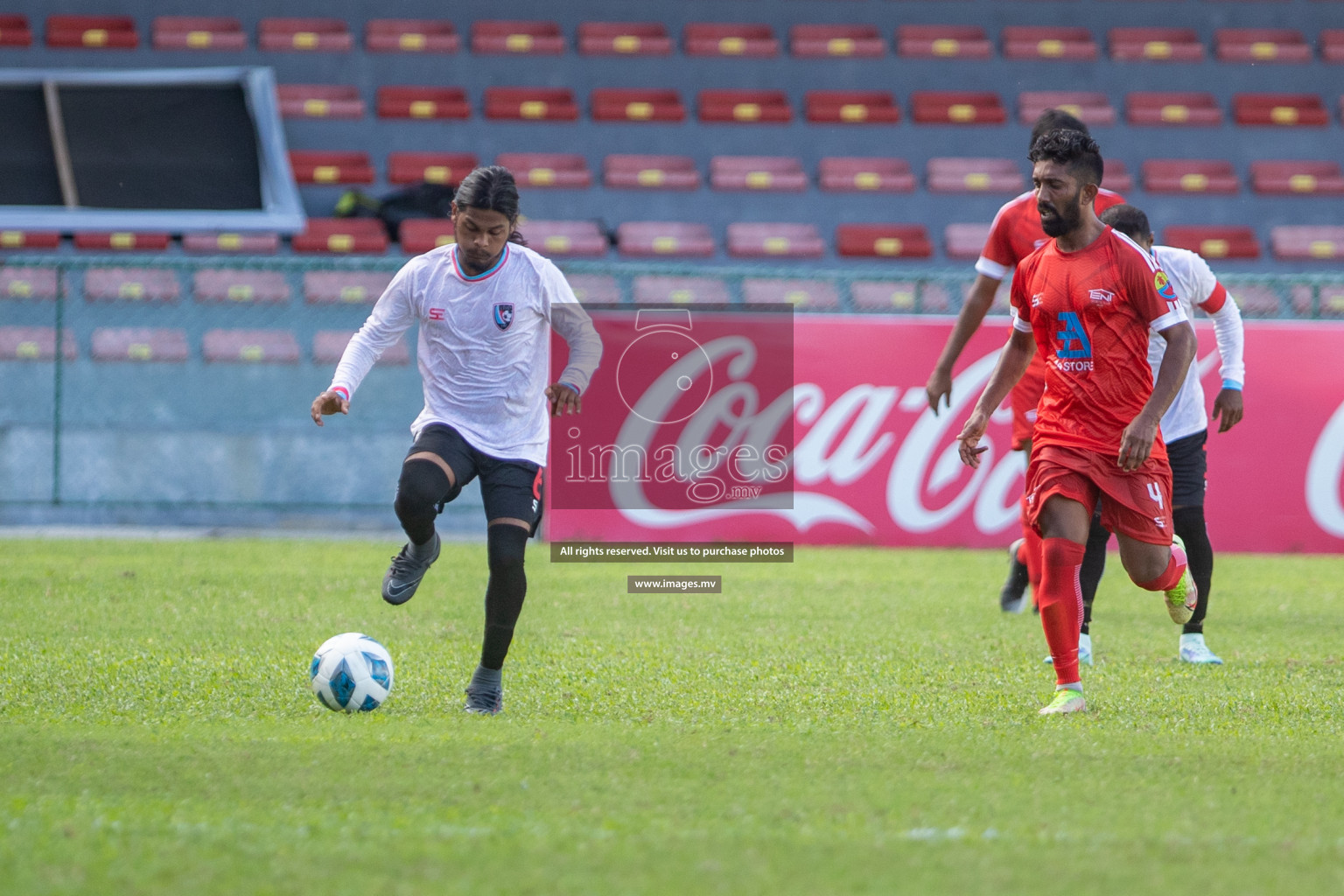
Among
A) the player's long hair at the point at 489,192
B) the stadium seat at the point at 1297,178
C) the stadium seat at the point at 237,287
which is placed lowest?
the stadium seat at the point at 237,287

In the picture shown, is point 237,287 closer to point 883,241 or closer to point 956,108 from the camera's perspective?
point 883,241

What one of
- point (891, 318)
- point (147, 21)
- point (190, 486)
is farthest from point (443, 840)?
point (147, 21)

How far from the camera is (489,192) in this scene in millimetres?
5027

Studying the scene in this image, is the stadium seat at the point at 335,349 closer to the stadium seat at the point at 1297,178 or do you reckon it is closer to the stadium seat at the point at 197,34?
the stadium seat at the point at 197,34

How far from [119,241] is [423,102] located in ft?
14.5

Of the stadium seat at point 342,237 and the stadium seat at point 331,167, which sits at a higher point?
the stadium seat at point 331,167

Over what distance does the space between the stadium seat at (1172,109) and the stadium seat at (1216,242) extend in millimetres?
2153

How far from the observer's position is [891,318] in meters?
11.8

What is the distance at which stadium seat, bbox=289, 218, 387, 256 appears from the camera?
54.3 feet

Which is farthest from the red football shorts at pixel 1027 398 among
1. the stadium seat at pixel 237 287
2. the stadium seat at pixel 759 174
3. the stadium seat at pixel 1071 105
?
the stadium seat at pixel 1071 105

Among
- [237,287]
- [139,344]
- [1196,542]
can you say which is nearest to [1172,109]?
[237,287]

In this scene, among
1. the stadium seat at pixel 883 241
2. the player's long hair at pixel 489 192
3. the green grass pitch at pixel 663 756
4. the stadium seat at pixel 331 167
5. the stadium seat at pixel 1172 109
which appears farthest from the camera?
the stadium seat at pixel 1172 109

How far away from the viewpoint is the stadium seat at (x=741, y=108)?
19.3m

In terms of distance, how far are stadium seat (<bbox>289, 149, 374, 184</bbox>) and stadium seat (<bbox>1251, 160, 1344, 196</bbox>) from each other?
36.8ft
